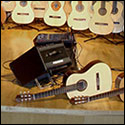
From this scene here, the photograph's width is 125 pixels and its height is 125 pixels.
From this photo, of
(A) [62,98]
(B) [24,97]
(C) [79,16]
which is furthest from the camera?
(C) [79,16]

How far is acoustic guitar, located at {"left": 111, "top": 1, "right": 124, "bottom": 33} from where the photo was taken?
11.5 ft

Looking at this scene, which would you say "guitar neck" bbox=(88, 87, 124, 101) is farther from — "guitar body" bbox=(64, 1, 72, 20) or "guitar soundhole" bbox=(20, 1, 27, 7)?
"guitar soundhole" bbox=(20, 1, 27, 7)

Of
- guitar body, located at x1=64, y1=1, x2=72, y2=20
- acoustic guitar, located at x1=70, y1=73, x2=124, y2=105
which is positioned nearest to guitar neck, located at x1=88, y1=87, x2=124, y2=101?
acoustic guitar, located at x1=70, y1=73, x2=124, y2=105

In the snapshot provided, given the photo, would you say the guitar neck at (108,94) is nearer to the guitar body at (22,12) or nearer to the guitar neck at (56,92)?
the guitar neck at (56,92)

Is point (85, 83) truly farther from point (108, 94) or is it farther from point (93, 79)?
point (108, 94)

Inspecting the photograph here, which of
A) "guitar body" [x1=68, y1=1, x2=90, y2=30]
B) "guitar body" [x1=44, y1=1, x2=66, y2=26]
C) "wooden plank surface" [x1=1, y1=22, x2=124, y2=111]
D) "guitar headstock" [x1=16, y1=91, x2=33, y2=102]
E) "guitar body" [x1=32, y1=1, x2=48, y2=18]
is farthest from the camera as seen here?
"guitar body" [x1=32, y1=1, x2=48, y2=18]

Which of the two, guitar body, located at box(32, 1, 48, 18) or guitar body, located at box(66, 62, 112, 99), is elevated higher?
guitar body, located at box(32, 1, 48, 18)

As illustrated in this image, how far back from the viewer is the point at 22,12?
3742 millimetres

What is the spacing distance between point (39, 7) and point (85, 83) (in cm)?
203

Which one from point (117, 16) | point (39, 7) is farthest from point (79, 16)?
point (39, 7)

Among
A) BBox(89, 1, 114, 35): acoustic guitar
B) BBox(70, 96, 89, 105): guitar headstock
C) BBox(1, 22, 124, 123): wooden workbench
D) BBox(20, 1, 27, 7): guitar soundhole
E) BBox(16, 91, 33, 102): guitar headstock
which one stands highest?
BBox(20, 1, 27, 7): guitar soundhole

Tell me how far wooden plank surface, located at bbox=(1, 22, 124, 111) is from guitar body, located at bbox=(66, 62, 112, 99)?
0.39 ft

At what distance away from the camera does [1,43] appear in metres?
3.33

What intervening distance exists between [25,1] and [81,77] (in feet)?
6.76
